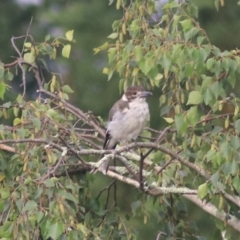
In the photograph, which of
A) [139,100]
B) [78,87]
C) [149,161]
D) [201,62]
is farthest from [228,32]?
[201,62]

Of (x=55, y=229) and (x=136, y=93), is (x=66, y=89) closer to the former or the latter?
(x=136, y=93)

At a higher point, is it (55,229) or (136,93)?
(136,93)

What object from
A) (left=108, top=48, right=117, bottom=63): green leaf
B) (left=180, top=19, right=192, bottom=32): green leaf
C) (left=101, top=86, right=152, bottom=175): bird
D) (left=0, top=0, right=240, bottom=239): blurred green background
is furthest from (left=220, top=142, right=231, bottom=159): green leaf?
(left=0, top=0, right=240, bottom=239): blurred green background

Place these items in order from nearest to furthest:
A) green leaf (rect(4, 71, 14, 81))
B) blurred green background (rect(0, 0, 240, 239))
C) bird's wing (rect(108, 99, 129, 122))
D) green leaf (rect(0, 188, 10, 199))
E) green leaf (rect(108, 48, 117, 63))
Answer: green leaf (rect(0, 188, 10, 199)) → green leaf (rect(4, 71, 14, 81)) → green leaf (rect(108, 48, 117, 63)) → bird's wing (rect(108, 99, 129, 122)) → blurred green background (rect(0, 0, 240, 239))

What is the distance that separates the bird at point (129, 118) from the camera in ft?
21.6

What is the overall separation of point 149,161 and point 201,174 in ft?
2.53

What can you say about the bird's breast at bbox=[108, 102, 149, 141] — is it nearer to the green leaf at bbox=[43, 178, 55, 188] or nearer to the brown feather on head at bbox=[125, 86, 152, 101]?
the brown feather on head at bbox=[125, 86, 152, 101]

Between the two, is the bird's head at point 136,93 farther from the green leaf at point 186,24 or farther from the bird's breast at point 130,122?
the green leaf at point 186,24

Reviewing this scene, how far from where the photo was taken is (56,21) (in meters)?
14.3

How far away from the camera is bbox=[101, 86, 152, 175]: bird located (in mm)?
6586

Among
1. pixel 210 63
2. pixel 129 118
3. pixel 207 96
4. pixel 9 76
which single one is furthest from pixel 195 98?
Result: pixel 129 118

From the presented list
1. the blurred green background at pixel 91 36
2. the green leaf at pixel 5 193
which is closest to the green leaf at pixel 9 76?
the green leaf at pixel 5 193

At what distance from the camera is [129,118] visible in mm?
6742

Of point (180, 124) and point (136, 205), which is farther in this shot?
point (136, 205)
